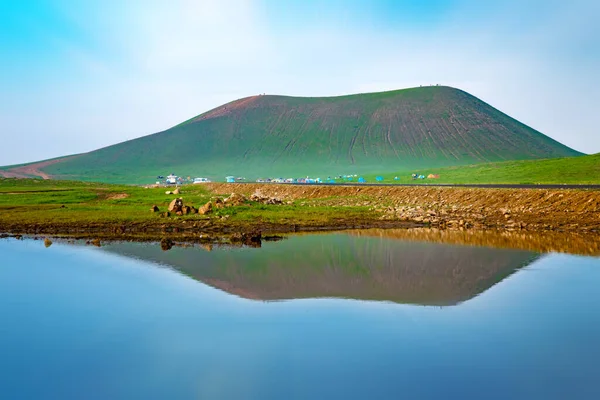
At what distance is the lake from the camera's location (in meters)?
10.5

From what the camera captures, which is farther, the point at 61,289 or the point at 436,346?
the point at 61,289

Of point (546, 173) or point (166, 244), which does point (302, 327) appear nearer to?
point (166, 244)

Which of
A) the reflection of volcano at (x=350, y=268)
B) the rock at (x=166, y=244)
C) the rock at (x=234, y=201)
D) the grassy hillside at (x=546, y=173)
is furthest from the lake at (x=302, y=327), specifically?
the grassy hillside at (x=546, y=173)

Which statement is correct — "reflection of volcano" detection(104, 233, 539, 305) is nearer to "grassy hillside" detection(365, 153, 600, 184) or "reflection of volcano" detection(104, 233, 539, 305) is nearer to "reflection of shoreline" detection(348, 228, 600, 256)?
"reflection of shoreline" detection(348, 228, 600, 256)

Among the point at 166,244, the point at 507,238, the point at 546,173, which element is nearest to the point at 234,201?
the point at 166,244

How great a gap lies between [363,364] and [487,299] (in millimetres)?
7972

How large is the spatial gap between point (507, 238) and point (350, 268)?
43.2ft

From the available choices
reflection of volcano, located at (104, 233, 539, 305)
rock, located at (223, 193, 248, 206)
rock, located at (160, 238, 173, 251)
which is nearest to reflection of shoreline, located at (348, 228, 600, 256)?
reflection of volcano, located at (104, 233, 539, 305)

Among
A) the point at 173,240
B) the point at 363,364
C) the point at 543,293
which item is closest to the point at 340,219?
the point at 173,240

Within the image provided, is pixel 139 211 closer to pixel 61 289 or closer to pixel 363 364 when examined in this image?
pixel 61 289

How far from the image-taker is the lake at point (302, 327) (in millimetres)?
10508

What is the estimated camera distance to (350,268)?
2358 cm

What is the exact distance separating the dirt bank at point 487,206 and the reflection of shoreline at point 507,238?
2651 mm

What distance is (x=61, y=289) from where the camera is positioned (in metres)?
20.1
